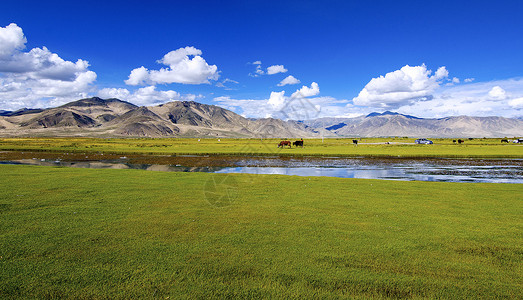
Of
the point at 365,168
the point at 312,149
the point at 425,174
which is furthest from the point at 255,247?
the point at 312,149

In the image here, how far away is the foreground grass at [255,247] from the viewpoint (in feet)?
20.4

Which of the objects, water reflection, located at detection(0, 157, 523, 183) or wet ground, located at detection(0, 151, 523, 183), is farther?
wet ground, located at detection(0, 151, 523, 183)

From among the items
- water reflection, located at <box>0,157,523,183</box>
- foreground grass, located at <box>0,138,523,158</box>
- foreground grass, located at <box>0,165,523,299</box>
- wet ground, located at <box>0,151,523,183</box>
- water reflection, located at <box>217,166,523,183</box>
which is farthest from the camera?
foreground grass, located at <box>0,138,523,158</box>

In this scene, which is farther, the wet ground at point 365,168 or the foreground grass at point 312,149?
the foreground grass at point 312,149

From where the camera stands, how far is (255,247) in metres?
8.23

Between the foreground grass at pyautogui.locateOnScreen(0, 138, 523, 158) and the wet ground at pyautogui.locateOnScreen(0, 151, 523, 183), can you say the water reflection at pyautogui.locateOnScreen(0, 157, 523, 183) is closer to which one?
the wet ground at pyautogui.locateOnScreen(0, 151, 523, 183)

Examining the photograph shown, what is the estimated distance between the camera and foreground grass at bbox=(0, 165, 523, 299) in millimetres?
6215

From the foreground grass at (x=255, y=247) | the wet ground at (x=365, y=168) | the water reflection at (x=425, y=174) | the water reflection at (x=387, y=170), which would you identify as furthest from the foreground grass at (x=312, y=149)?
the foreground grass at (x=255, y=247)

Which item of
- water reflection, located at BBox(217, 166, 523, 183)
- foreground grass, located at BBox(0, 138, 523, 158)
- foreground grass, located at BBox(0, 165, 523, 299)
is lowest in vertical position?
water reflection, located at BBox(217, 166, 523, 183)

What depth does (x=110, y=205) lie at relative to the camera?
1298cm

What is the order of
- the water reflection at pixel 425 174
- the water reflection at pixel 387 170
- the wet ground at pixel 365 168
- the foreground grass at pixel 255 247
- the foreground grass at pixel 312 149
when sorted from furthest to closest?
the foreground grass at pixel 312 149 → the wet ground at pixel 365 168 → the water reflection at pixel 387 170 → the water reflection at pixel 425 174 → the foreground grass at pixel 255 247

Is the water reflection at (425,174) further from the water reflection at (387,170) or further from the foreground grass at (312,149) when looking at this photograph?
the foreground grass at (312,149)

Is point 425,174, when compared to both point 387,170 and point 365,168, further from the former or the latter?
point 365,168

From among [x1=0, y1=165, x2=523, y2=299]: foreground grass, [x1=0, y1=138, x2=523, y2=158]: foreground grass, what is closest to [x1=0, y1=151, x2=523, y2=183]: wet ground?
[x1=0, y1=138, x2=523, y2=158]: foreground grass
